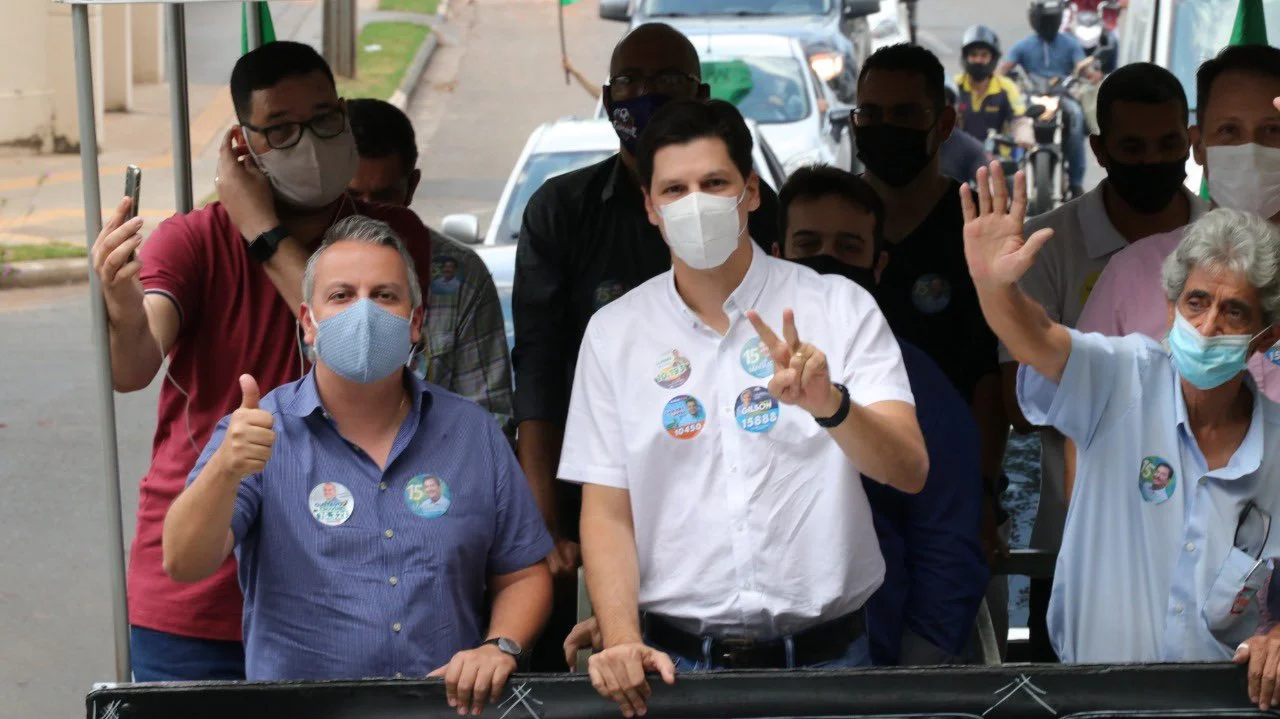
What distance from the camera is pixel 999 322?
3.16 metres

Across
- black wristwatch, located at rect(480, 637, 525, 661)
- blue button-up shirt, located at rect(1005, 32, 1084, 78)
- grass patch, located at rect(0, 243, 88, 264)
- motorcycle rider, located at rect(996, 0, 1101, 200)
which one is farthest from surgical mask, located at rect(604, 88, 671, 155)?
blue button-up shirt, located at rect(1005, 32, 1084, 78)

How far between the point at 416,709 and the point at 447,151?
1811cm

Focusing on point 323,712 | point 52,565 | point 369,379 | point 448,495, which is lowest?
point 52,565

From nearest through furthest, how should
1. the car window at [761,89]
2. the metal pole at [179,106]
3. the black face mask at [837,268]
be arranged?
the black face mask at [837,268] < the metal pole at [179,106] < the car window at [761,89]

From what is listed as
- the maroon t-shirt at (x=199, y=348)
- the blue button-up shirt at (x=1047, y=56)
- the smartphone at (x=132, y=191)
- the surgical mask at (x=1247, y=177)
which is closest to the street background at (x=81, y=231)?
the maroon t-shirt at (x=199, y=348)

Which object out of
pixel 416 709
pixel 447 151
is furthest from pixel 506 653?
pixel 447 151

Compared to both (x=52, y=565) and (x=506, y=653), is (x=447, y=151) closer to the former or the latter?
(x=52, y=565)

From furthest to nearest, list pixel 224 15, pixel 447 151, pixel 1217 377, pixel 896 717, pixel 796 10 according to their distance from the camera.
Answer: pixel 224 15, pixel 447 151, pixel 796 10, pixel 1217 377, pixel 896 717

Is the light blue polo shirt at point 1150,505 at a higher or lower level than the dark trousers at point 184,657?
higher

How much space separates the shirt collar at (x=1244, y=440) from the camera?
320 centimetres

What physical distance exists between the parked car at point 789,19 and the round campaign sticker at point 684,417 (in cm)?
1057

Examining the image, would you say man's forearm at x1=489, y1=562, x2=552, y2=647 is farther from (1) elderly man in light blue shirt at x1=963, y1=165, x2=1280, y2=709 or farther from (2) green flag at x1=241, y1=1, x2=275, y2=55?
(2) green flag at x1=241, y1=1, x2=275, y2=55

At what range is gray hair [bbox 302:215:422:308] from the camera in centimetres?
339

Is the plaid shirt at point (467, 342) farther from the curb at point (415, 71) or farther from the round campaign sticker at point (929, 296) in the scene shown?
the curb at point (415, 71)
